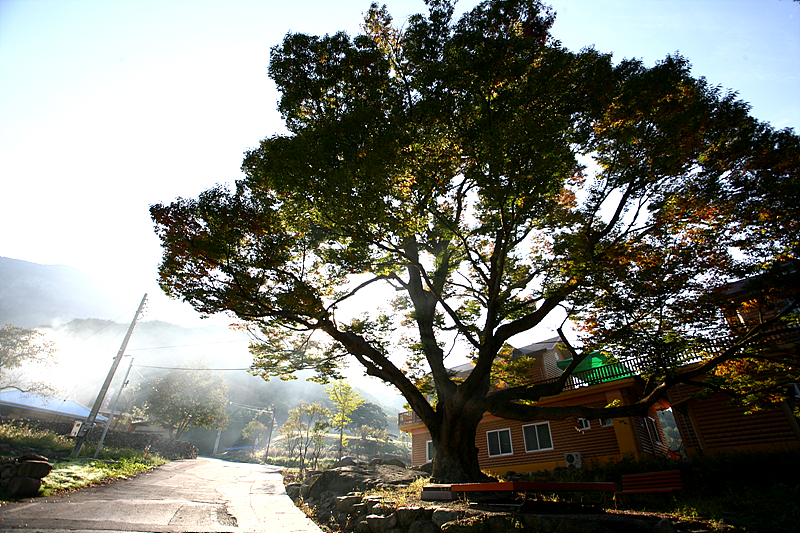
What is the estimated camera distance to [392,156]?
7.40 metres

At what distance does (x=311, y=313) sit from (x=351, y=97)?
6320 mm

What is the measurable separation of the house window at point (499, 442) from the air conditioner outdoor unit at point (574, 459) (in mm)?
3318

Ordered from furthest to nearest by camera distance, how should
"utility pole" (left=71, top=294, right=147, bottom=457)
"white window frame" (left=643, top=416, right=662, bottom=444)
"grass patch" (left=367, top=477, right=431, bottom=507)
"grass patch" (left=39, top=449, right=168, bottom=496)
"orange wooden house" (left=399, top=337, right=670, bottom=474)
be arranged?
"white window frame" (left=643, top=416, right=662, bottom=444) → "utility pole" (left=71, top=294, right=147, bottom=457) → "orange wooden house" (left=399, top=337, right=670, bottom=474) → "grass patch" (left=39, top=449, right=168, bottom=496) → "grass patch" (left=367, top=477, right=431, bottom=507)

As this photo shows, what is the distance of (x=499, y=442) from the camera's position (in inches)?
728

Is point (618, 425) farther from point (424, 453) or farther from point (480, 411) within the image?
point (424, 453)

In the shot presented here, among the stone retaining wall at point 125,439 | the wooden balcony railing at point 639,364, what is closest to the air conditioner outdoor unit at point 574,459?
the wooden balcony railing at point 639,364

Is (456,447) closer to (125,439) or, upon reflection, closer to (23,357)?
(125,439)

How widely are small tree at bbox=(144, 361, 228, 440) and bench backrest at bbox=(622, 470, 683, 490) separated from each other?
126ft

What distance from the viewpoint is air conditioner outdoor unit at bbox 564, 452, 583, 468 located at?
48.2 feet

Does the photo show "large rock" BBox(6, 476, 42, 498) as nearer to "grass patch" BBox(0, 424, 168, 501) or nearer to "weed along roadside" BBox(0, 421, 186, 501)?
"weed along roadside" BBox(0, 421, 186, 501)

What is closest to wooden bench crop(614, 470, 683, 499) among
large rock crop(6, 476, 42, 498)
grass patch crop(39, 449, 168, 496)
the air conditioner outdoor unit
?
the air conditioner outdoor unit

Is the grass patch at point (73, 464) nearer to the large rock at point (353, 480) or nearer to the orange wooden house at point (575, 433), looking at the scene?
the large rock at point (353, 480)

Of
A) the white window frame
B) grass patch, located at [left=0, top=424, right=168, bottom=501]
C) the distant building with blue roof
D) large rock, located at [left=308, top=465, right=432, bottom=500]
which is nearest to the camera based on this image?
grass patch, located at [left=0, top=424, right=168, bottom=501]

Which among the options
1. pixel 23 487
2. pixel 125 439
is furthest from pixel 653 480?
pixel 125 439
